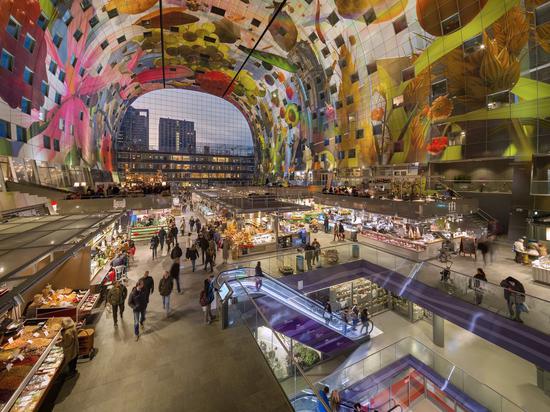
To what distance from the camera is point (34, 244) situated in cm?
409

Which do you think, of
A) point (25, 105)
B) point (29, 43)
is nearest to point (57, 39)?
point (29, 43)

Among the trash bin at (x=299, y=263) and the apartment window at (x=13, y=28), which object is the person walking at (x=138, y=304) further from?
the apartment window at (x=13, y=28)

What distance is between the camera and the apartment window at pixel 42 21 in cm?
1267

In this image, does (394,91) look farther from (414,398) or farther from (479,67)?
(414,398)

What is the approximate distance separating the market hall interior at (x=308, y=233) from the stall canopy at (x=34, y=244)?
0.14ft

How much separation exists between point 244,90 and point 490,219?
3492 centimetres

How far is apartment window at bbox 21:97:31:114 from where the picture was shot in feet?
42.8

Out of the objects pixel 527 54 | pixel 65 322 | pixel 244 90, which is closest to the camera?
pixel 65 322

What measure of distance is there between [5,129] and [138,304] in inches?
531

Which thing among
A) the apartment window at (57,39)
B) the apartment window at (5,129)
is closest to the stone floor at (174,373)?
the apartment window at (5,129)

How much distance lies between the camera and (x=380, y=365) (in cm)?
880

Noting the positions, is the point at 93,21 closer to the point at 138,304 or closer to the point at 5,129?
the point at 5,129

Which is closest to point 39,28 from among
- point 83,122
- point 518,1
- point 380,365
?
point 83,122

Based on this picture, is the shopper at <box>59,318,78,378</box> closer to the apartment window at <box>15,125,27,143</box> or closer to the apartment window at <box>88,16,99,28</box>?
the apartment window at <box>15,125,27,143</box>
